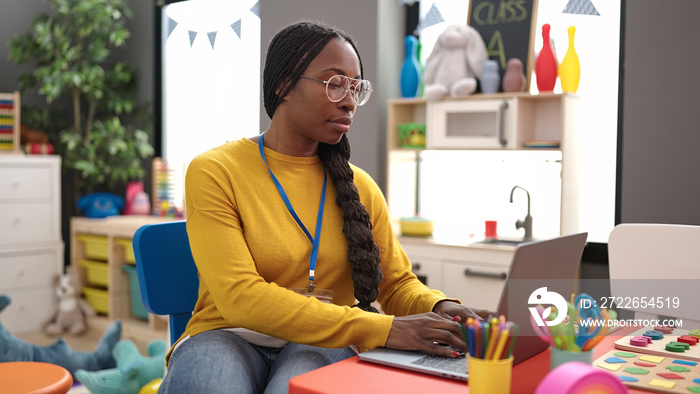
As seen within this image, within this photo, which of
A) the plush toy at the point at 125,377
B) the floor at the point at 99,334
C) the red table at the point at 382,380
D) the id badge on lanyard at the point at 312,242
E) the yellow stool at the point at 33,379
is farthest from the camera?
the floor at the point at 99,334

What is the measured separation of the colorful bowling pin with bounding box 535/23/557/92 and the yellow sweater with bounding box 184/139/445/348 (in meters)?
1.62

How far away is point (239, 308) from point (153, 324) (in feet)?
8.95

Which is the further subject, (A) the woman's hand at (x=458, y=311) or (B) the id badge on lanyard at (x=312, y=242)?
(B) the id badge on lanyard at (x=312, y=242)

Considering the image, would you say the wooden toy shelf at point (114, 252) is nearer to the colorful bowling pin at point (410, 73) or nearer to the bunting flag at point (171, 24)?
the bunting flag at point (171, 24)

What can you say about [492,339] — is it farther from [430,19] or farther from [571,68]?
[430,19]

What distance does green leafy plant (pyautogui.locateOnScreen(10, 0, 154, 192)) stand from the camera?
4.03m

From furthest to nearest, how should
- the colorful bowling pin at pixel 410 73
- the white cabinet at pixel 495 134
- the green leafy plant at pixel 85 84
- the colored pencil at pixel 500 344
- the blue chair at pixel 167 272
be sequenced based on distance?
1. the green leafy plant at pixel 85 84
2. the colorful bowling pin at pixel 410 73
3. the white cabinet at pixel 495 134
4. the blue chair at pixel 167 272
5. the colored pencil at pixel 500 344

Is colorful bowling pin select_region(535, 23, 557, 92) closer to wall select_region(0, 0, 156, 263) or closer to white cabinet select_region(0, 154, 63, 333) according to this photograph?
wall select_region(0, 0, 156, 263)

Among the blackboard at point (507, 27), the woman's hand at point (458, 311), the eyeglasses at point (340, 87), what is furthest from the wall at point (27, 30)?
the woman's hand at point (458, 311)

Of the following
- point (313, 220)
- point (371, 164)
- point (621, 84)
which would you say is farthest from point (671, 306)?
point (371, 164)

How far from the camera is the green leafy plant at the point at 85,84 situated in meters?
4.03

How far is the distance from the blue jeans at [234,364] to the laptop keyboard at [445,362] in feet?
0.84

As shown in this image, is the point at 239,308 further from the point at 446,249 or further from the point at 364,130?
the point at 364,130

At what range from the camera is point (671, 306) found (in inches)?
61.5
